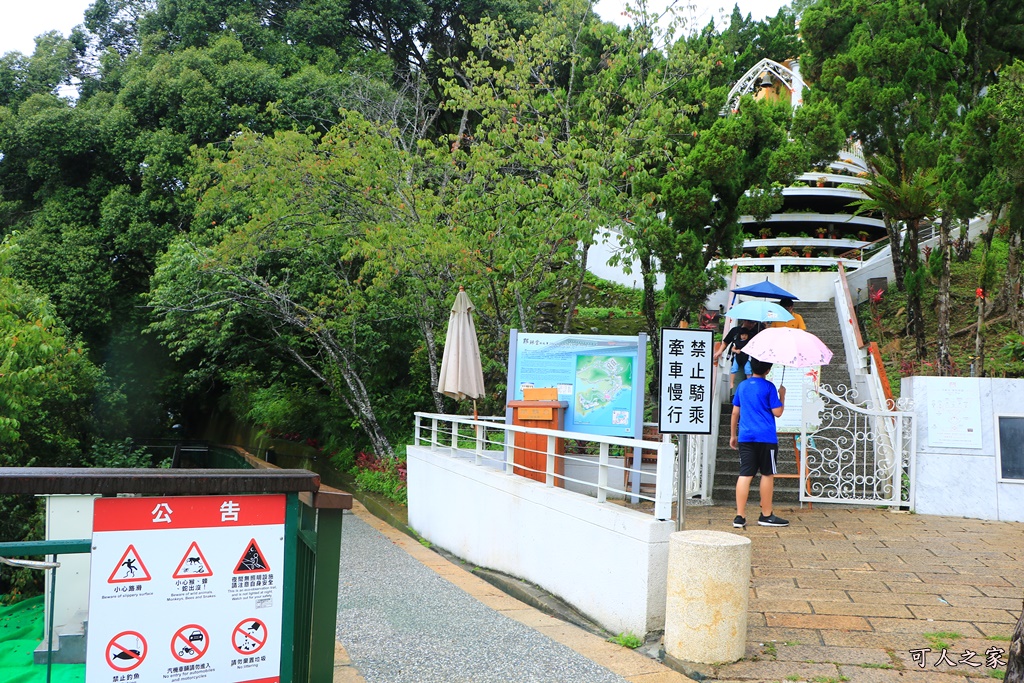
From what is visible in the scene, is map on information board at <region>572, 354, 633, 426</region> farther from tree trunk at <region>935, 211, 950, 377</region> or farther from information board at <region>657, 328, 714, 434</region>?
tree trunk at <region>935, 211, 950, 377</region>

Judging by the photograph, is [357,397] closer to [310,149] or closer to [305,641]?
[310,149]

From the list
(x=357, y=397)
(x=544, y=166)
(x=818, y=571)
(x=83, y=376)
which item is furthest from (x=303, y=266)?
(x=818, y=571)

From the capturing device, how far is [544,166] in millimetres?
11750

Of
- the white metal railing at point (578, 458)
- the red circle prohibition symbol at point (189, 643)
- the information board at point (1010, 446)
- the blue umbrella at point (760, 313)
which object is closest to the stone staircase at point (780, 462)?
the white metal railing at point (578, 458)

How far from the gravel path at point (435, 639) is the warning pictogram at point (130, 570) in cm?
257

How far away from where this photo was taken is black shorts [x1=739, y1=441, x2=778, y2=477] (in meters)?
7.86

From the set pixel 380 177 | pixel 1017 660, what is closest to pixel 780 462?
pixel 380 177

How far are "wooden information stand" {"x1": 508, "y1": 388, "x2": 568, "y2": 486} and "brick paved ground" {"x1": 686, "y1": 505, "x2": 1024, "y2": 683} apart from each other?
5.56 feet

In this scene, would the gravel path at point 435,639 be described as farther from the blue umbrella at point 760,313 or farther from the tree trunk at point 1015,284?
the tree trunk at point 1015,284

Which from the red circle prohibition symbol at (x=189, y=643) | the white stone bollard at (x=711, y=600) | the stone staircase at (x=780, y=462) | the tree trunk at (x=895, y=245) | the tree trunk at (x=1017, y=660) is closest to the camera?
the red circle prohibition symbol at (x=189, y=643)

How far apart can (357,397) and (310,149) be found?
4.43 meters

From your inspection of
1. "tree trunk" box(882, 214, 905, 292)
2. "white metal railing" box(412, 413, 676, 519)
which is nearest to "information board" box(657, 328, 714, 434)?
"white metal railing" box(412, 413, 676, 519)

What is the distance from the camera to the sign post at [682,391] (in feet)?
19.9

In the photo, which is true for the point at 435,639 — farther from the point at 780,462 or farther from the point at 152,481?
the point at 780,462
